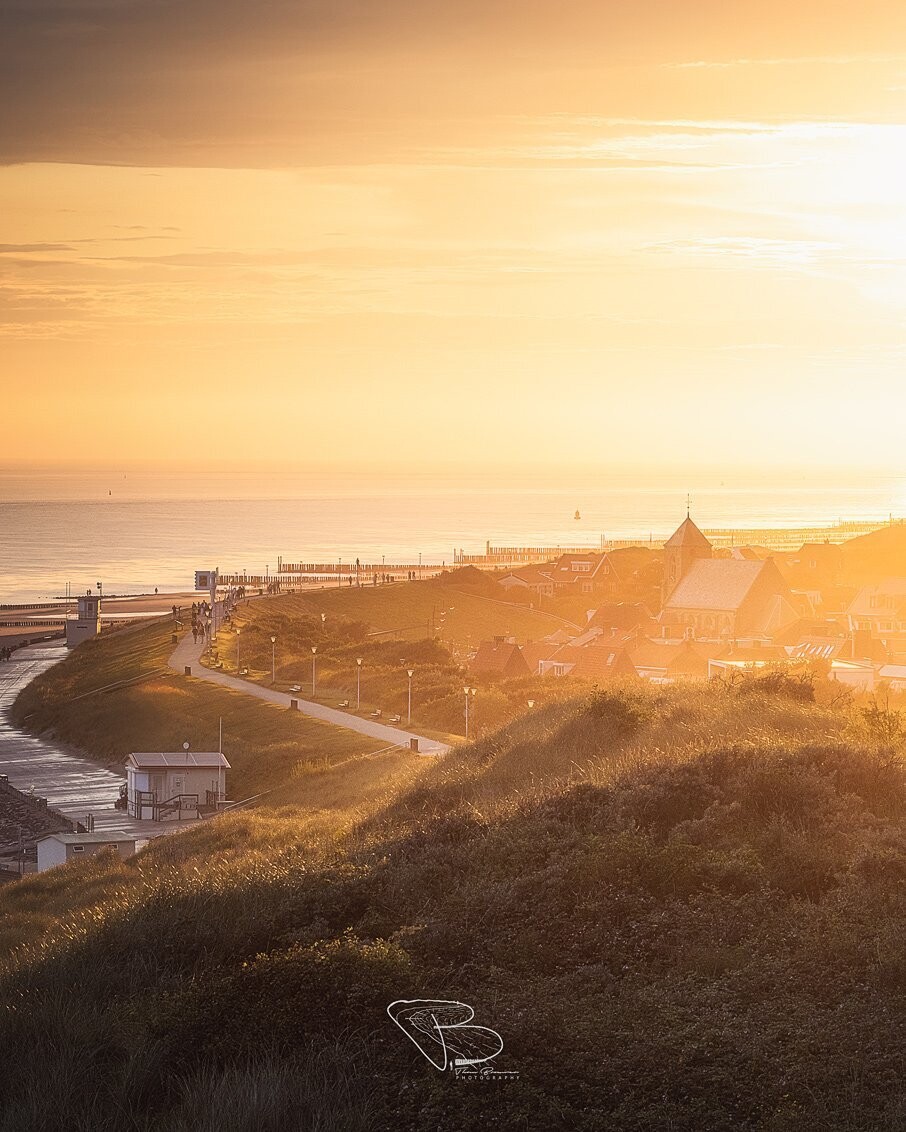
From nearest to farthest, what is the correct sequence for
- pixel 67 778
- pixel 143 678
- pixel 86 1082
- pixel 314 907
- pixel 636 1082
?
pixel 636 1082
pixel 86 1082
pixel 314 907
pixel 67 778
pixel 143 678

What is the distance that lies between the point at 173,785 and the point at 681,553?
50.9 meters

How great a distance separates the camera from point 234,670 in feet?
180

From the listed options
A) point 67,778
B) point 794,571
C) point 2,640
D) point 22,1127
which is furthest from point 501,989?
point 794,571

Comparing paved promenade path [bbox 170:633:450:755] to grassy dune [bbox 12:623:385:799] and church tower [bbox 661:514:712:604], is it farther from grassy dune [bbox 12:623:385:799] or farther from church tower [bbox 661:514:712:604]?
church tower [bbox 661:514:712:604]

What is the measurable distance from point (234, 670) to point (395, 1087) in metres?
47.3

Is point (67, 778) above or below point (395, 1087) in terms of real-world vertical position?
below

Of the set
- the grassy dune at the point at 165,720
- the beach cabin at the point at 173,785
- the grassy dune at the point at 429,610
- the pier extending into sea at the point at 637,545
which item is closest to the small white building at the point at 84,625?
the grassy dune at the point at 429,610

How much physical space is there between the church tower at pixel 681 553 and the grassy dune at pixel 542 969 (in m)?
63.9

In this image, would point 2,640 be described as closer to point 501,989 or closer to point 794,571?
point 794,571

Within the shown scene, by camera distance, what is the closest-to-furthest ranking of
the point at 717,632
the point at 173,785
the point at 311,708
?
the point at 173,785 → the point at 311,708 → the point at 717,632

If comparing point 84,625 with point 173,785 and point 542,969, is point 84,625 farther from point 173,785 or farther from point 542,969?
point 542,969

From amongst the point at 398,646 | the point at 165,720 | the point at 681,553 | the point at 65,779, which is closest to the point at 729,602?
the point at 681,553

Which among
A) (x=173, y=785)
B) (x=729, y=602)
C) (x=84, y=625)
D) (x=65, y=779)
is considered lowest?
(x=65, y=779)

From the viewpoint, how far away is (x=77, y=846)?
89.2ft
